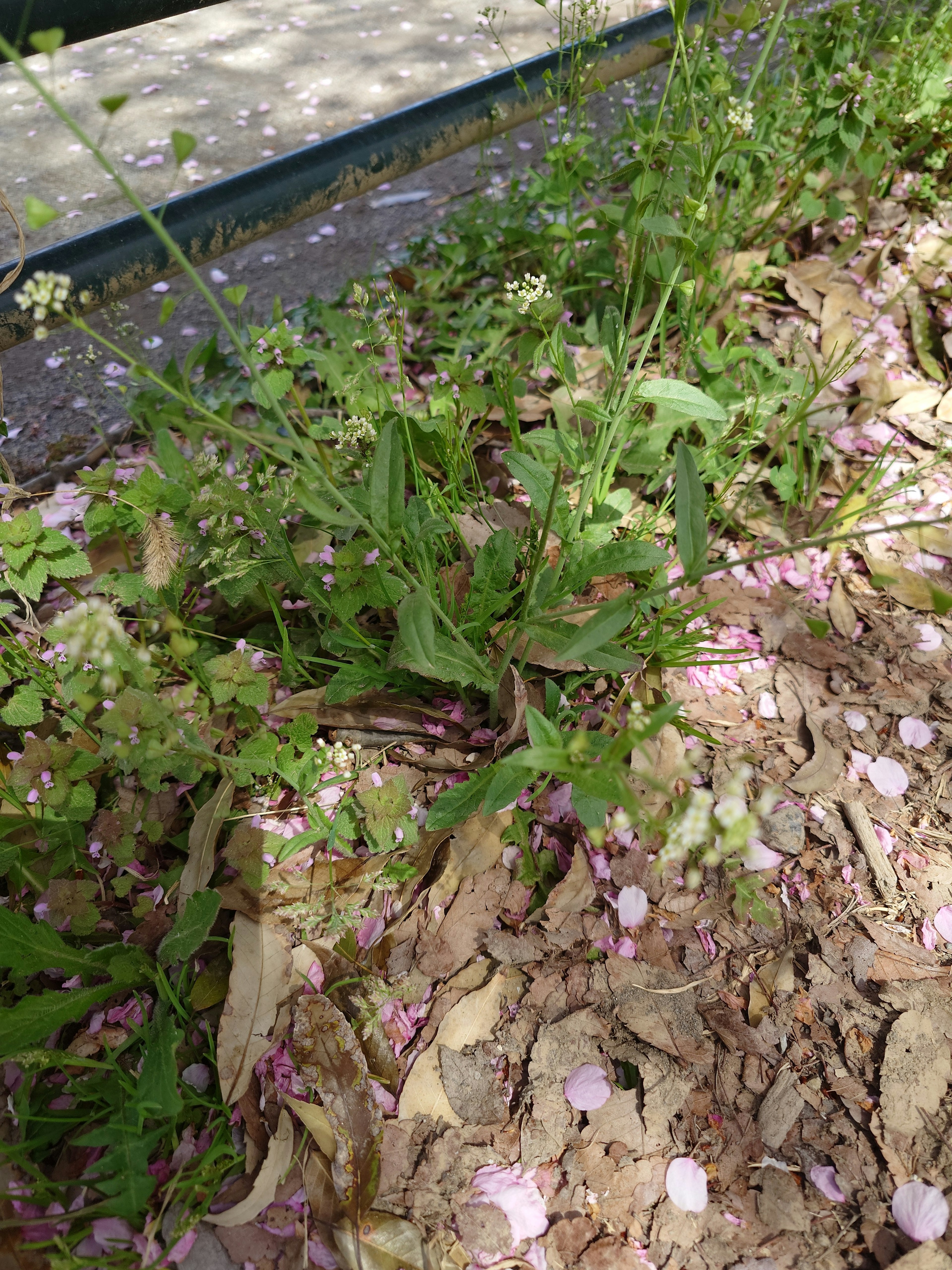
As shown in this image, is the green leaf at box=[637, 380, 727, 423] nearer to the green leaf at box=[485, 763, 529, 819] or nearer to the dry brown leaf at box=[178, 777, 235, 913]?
the green leaf at box=[485, 763, 529, 819]

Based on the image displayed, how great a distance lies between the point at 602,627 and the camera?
100 cm

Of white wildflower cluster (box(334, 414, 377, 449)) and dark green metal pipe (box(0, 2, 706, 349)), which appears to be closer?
dark green metal pipe (box(0, 2, 706, 349))

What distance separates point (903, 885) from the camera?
4.72ft

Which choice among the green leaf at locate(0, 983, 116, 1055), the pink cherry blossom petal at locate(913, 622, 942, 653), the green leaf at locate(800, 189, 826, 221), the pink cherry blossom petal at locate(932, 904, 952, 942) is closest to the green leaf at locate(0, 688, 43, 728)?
the green leaf at locate(0, 983, 116, 1055)

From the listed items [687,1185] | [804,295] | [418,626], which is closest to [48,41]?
[418,626]

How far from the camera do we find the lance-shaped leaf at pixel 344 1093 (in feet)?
3.79

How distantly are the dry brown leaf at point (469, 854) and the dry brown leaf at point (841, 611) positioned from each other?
0.95 metres

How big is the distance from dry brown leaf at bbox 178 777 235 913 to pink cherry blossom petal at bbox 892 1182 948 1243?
119cm

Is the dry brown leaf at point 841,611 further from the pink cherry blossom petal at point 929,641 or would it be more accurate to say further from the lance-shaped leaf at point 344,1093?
the lance-shaped leaf at point 344,1093

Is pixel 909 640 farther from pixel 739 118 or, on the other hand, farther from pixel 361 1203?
pixel 361 1203

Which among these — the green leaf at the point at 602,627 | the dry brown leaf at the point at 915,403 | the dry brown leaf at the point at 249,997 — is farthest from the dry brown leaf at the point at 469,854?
the dry brown leaf at the point at 915,403

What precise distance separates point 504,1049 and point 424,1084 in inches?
5.4

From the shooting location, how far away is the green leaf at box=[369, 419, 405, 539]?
113 cm

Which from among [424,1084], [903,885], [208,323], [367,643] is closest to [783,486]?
[903,885]
